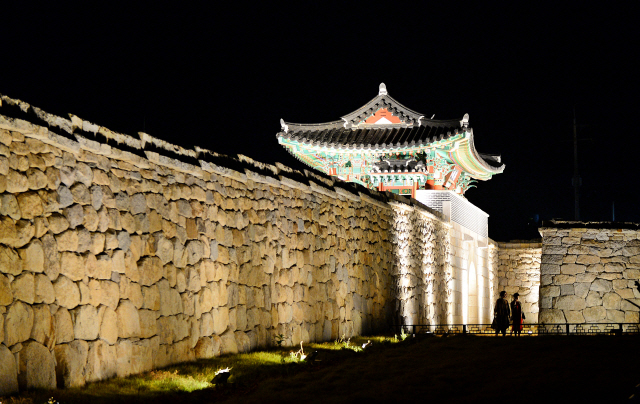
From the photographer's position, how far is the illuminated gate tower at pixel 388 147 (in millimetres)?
20453

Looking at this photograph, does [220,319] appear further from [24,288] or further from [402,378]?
[24,288]

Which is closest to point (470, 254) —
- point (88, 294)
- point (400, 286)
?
point (400, 286)

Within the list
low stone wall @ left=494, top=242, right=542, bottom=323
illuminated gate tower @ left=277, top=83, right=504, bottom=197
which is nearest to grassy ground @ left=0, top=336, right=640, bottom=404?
illuminated gate tower @ left=277, top=83, right=504, bottom=197

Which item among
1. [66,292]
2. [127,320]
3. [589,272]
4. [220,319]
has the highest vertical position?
[589,272]

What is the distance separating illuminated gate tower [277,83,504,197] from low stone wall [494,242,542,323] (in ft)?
16.9

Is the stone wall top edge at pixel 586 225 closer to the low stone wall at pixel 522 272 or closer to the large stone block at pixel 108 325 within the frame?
the low stone wall at pixel 522 272

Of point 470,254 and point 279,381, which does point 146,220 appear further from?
point 470,254

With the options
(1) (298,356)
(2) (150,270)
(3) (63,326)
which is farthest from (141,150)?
(1) (298,356)

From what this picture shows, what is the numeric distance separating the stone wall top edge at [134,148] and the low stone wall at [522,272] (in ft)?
52.7

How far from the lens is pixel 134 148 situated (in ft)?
24.1

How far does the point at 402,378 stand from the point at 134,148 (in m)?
3.82

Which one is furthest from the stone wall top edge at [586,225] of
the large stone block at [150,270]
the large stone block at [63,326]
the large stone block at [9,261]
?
the large stone block at [9,261]

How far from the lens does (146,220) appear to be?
737 cm

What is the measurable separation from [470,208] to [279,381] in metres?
16.6
